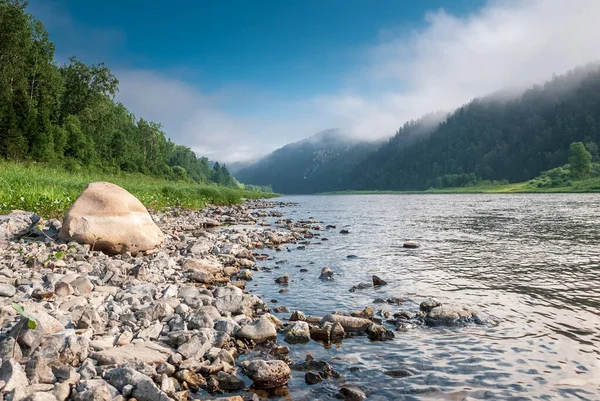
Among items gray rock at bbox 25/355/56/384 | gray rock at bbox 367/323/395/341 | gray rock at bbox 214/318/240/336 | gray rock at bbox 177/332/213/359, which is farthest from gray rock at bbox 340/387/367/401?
gray rock at bbox 25/355/56/384

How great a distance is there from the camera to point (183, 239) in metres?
17.1

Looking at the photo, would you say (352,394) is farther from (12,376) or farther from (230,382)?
(12,376)

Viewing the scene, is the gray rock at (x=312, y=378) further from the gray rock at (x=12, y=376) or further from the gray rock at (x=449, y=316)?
the gray rock at (x=12, y=376)

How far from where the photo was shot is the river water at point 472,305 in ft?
18.4

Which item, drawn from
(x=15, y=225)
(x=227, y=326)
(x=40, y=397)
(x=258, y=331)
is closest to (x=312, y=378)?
(x=258, y=331)

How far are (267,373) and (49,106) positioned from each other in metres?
86.8

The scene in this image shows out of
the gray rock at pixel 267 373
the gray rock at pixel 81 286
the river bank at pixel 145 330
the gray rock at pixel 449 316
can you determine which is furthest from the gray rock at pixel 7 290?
the gray rock at pixel 449 316

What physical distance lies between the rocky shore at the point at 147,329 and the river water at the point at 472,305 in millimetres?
426

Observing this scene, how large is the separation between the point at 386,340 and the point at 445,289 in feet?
13.9

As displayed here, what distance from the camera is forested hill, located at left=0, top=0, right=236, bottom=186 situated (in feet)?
196

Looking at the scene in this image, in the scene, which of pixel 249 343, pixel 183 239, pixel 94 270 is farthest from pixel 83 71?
pixel 249 343

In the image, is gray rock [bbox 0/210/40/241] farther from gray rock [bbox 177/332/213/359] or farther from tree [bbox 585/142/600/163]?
tree [bbox 585/142/600/163]

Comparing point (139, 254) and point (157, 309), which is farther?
point (139, 254)

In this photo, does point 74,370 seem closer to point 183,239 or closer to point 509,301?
point 509,301
